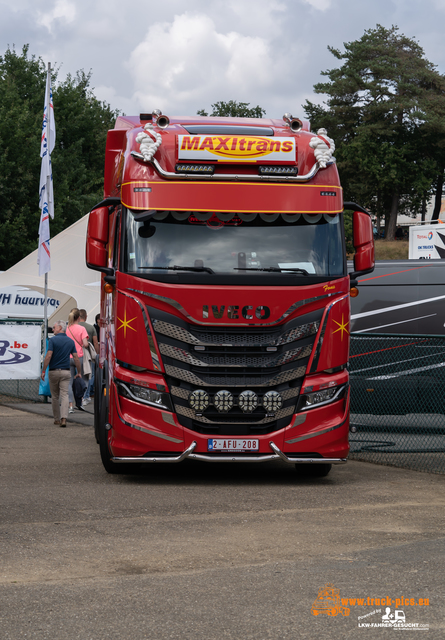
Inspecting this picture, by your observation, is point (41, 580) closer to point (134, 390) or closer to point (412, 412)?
point (134, 390)

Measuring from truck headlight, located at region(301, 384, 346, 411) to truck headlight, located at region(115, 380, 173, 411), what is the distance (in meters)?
1.35

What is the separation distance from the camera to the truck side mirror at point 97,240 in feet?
29.7

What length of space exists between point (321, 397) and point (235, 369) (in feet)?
3.04

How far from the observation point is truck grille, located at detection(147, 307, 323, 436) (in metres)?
8.70

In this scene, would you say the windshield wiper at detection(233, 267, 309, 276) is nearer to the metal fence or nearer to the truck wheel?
the truck wheel

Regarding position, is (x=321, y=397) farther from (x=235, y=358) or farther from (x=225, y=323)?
(x=225, y=323)

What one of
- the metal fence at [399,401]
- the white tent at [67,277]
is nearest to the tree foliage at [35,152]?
the white tent at [67,277]

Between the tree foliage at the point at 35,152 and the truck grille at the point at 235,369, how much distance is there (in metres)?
35.5

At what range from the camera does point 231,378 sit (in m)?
8.80

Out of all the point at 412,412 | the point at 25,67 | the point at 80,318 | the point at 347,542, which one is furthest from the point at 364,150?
the point at 347,542

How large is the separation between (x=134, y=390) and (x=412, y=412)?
4.24 m

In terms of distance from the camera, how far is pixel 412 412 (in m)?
11.5

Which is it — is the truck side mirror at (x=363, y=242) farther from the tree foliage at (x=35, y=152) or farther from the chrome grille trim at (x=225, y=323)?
the tree foliage at (x=35, y=152)

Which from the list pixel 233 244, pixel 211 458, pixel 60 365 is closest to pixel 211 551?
pixel 211 458
